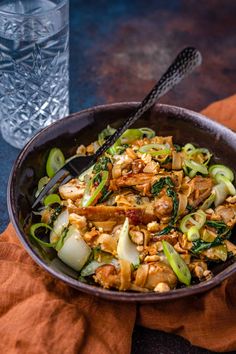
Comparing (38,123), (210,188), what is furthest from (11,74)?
(210,188)

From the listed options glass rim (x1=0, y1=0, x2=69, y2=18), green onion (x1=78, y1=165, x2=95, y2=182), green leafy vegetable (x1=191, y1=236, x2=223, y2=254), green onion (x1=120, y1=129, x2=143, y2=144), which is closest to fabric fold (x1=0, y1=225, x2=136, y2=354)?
green leafy vegetable (x1=191, y1=236, x2=223, y2=254)

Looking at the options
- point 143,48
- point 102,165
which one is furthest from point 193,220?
point 143,48

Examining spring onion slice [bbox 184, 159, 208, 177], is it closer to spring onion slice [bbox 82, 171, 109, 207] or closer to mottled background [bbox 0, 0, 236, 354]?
spring onion slice [bbox 82, 171, 109, 207]

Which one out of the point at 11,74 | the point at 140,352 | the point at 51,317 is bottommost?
the point at 140,352

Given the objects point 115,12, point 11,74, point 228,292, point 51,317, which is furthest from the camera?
point 115,12

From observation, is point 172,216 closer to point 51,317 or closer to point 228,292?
point 228,292

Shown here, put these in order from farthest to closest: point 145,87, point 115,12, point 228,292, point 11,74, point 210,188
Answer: point 115,12 → point 145,87 → point 11,74 → point 210,188 → point 228,292
